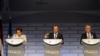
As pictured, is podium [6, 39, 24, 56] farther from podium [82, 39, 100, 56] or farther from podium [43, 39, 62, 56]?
podium [82, 39, 100, 56]

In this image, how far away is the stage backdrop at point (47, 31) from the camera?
6.32m

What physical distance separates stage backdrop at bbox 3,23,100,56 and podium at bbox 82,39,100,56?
1.70 m

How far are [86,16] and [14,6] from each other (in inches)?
70.3

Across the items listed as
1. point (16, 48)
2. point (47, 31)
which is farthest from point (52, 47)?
point (47, 31)

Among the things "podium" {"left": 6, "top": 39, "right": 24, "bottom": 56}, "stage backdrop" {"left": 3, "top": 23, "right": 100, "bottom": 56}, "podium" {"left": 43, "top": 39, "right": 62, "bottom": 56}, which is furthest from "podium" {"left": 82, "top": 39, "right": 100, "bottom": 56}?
"stage backdrop" {"left": 3, "top": 23, "right": 100, "bottom": 56}

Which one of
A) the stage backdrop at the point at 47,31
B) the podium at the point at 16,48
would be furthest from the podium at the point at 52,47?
the stage backdrop at the point at 47,31

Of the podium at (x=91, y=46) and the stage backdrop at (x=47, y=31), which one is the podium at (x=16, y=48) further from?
the stage backdrop at (x=47, y=31)

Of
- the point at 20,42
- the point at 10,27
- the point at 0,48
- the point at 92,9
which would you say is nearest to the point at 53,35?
the point at 20,42

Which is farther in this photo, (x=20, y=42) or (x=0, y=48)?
(x=0, y=48)

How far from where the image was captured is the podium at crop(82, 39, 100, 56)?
455 cm

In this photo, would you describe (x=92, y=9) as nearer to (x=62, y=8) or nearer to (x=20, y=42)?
Answer: (x=62, y=8)

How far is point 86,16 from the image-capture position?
623 cm

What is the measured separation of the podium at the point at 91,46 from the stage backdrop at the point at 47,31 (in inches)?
67.1

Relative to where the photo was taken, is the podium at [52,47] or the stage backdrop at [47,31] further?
the stage backdrop at [47,31]
